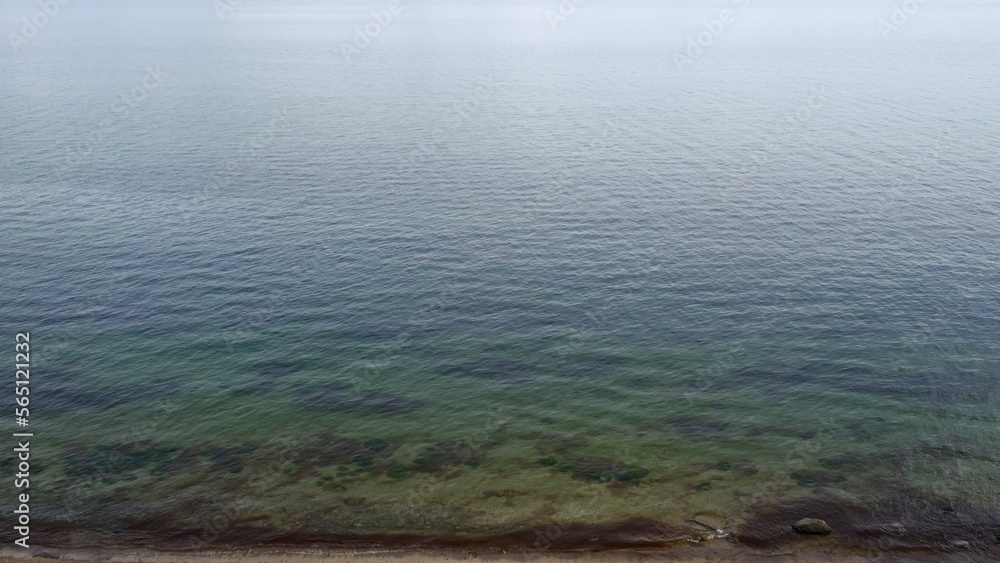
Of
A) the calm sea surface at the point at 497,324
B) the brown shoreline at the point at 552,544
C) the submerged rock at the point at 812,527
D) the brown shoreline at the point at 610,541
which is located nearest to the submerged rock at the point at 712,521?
the brown shoreline at the point at 610,541

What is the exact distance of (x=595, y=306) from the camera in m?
82.8

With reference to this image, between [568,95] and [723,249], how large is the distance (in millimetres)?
102984

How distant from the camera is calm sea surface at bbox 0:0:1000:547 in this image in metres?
56.5

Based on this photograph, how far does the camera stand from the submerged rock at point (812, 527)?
50.1 m

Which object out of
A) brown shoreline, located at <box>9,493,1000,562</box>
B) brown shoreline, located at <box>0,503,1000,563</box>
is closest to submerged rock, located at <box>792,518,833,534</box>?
brown shoreline, located at <box>9,493,1000,562</box>

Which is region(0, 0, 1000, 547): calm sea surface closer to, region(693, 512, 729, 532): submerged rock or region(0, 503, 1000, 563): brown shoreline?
region(693, 512, 729, 532): submerged rock

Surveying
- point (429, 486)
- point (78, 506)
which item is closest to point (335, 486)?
point (429, 486)

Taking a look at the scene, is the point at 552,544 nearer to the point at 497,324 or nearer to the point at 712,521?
A: the point at 712,521

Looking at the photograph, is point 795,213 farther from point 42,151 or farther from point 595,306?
point 42,151

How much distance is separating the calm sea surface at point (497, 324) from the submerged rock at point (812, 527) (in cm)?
401

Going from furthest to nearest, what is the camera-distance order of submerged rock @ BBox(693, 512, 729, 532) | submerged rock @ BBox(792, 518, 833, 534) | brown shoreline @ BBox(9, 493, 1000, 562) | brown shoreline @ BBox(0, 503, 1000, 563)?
1. submerged rock @ BBox(693, 512, 729, 532)
2. submerged rock @ BBox(792, 518, 833, 534)
3. brown shoreline @ BBox(9, 493, 1000, 562)
4. brown shoreline @ BBox(0, 503, 1000, 563)

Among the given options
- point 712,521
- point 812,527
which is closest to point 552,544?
point 712,521

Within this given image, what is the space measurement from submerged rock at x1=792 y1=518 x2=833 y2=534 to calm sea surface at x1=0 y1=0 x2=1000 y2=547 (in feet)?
13.2

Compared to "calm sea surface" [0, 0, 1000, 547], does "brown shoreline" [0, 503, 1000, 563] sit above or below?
below
